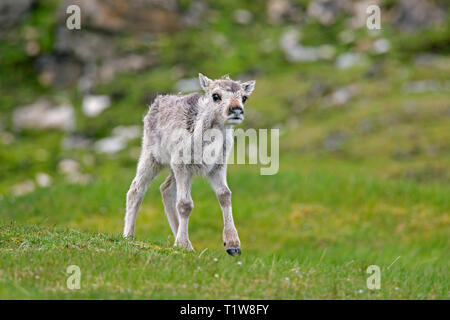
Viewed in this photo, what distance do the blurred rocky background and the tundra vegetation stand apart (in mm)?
175

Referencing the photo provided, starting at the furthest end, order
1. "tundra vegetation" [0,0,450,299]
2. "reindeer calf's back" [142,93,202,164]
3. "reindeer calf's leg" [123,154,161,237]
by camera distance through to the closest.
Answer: "reindeer calf's leg" [123,154,161,237], "reindeer calf's back" [142,93,202,164], "tundra vegetation" [0,0,450,299]

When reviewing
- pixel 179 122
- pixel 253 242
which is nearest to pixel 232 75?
pixel 253 242

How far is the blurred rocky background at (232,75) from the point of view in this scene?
127ft

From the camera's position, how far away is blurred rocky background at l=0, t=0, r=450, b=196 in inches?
1521

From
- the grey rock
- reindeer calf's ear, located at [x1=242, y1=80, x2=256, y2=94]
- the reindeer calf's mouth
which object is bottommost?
the reindeer calf's mouth

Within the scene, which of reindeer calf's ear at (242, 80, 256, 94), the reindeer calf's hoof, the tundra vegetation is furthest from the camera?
reindeer calf's ear at (242, 80, 256, 94)

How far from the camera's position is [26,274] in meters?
9.80

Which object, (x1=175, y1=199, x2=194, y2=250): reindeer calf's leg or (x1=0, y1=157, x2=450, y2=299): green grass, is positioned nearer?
(x1=0, y1=157, x2=450, y2=299): green grass

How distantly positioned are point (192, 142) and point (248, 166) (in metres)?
22.8

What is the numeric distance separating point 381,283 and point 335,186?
1524 centimetres

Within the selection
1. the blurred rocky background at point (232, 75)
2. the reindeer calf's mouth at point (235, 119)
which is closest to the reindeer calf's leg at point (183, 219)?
the reindeer calf's mouth at point (235, 119)

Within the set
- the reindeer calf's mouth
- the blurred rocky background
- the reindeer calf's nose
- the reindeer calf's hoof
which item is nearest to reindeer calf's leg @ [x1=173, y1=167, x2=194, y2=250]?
the reindeer calf's hoof

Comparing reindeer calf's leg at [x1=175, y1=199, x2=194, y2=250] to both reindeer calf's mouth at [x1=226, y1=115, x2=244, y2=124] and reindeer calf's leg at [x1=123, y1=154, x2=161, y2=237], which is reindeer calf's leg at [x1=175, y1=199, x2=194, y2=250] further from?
reindeer calf's mouth at [x1=226, y1=115, x2=244, y2=124]

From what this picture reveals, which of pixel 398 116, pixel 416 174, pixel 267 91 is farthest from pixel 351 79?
pixel 416 174
